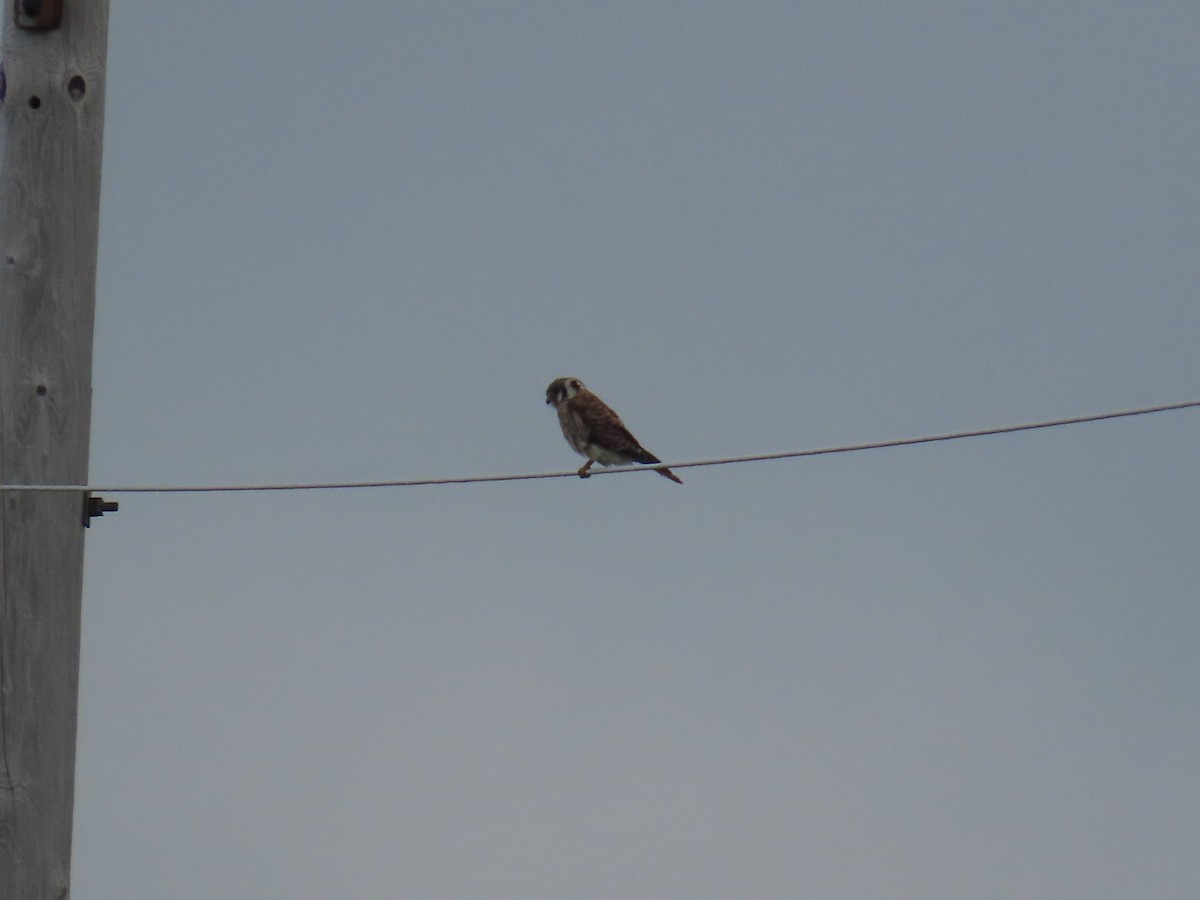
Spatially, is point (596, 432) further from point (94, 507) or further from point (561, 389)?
point (94, 507)

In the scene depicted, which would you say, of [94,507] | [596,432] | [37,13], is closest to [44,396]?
[94,507]

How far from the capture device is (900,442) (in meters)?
5.30

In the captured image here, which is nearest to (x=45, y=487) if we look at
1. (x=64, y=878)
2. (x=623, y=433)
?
(x=64, y=878)

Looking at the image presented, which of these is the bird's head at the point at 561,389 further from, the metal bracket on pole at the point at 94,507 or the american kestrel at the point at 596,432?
the metal bracket on pole at the point at 94,507

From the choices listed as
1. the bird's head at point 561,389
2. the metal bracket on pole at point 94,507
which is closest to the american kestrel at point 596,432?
the bird's head at point 561,389

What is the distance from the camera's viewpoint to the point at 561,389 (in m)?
9.44

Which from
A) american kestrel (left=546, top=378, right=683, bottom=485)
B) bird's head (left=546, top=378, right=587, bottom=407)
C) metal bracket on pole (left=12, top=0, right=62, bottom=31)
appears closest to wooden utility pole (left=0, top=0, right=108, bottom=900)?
metal bracket on pole (left=12, top=0, right=62, bottom=31)

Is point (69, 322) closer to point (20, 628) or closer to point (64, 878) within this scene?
point (20, 628)

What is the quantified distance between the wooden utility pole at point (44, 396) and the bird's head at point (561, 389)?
14.4 feet

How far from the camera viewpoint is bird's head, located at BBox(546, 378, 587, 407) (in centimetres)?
938

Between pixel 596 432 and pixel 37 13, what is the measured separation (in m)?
4.22

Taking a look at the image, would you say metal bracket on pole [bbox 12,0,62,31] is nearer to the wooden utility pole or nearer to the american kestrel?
the wooden utility pole

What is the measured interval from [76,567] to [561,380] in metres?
4.75

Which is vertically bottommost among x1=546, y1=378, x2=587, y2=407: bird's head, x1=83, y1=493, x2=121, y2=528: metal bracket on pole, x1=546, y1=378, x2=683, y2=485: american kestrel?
x1=83, y1=493, x2=121, y2=528: metal bracket on pole
